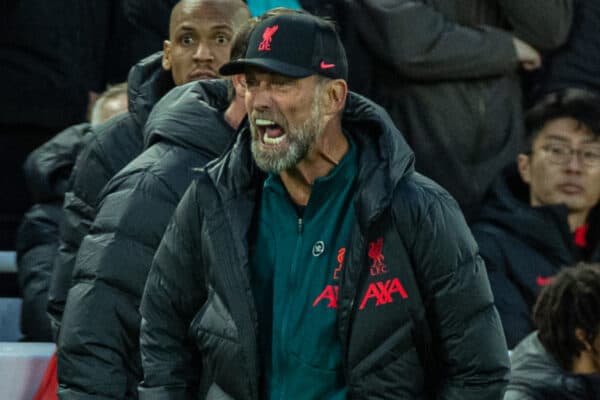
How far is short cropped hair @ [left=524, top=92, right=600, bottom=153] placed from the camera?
21.2 feet

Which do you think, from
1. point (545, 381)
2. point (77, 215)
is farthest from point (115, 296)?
point (545, 381)

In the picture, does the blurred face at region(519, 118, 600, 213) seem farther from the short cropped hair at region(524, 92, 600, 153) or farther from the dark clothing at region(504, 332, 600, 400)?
the dark clothing at region(504, 332, 600, 400)

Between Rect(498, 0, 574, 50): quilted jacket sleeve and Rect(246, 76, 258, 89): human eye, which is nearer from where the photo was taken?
Rect(246, 76, 258, 89): human eye

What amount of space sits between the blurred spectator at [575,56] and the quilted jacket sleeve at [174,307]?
3051 mm

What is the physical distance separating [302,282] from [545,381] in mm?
1633

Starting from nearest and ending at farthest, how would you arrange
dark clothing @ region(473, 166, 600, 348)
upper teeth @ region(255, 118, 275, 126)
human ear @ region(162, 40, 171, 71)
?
upper teeth @ region(255, 118, 275, 126), human ear @ region(162, 40, 171, 71), dark clothing @ region(473, 166, 600, 348)

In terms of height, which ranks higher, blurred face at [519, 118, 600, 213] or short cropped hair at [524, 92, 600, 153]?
short cropped hair at [524, 92, 600, 153]

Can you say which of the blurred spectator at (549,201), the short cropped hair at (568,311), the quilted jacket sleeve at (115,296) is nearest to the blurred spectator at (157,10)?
the blurred spectator at (549,201)

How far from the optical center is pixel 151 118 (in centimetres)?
460

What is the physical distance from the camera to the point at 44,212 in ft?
23.1

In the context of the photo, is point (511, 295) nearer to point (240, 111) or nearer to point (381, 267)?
point (240, 111)

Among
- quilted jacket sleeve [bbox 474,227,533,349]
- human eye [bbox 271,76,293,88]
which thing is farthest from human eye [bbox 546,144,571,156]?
human eye [bbox 271,76,293,88]

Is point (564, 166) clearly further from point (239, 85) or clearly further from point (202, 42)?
point (239, 85)

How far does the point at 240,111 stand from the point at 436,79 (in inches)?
79.6
